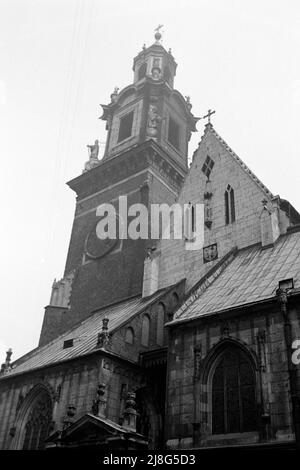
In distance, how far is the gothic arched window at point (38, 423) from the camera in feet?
77.9

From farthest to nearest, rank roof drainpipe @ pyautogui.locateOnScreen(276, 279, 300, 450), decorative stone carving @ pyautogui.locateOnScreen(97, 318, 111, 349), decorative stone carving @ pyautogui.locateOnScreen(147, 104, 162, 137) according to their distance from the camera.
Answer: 1. decorative stone carving @ pyautogui.locateOnScreen(147, 104, 162, 137)
2. decorative stone carving @ pyautogui.locateOnScreen(97, 318, 111, 349)
3. roof drainpipe @ pyautogui.locateOnScreen(276, 279, 300, 450)

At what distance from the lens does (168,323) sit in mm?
20406

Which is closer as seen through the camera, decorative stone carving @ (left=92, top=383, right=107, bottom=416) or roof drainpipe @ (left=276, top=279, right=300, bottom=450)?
roof drainpipe @ (left=276, top=279, right=300, bottom=450)

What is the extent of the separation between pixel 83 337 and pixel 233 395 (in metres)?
11.6

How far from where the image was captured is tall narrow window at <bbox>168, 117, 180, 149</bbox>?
43.2 m

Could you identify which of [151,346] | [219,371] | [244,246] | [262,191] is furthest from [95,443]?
[262,191]

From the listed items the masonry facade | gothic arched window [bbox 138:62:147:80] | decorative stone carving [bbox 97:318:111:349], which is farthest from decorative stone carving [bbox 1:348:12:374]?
gothic arched window [bbox 138:62:147:80]

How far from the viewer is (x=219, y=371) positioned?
1859cm

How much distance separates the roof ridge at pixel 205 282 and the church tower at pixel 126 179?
7838 mm

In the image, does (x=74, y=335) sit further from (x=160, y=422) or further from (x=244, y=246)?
(x=244, y=246)

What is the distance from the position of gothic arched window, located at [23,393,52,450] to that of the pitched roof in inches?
334

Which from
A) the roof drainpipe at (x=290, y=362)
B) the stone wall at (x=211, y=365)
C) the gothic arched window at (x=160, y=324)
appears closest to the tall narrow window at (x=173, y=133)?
the gothic arched window at (x=160, y=324)

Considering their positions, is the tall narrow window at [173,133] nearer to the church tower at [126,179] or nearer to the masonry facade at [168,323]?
the church tower at [126,179]

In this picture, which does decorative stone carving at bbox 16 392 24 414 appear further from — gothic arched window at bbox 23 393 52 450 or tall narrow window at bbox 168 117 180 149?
tall narrow window at bbox 168 117 180 149
